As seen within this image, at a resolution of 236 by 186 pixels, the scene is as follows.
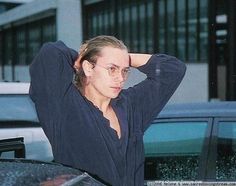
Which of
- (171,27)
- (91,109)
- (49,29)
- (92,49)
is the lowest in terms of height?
(91,109)

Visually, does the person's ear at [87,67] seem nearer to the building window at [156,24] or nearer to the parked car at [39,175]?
the parked car at [39,175]

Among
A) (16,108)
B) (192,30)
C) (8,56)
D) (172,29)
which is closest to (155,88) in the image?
(16,108)

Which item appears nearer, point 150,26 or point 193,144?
point 193,144

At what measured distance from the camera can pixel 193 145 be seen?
3.74m

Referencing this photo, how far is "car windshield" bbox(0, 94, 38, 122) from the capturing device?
19.5ft

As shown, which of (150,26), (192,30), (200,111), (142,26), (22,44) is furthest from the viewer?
(22,44)

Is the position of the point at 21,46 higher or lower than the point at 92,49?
higher

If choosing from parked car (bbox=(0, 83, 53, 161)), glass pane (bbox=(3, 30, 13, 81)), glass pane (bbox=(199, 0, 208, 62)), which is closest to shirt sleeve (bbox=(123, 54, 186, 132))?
parked car (bbox=(0, 83, 53, 161))

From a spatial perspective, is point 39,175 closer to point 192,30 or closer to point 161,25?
point 192,30

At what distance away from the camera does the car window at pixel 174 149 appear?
145 inches

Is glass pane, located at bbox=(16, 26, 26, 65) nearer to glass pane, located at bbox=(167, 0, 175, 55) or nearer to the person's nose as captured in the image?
glass pane, located at bbox=(167, 0, 175, 55)

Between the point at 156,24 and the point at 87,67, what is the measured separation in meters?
14.6

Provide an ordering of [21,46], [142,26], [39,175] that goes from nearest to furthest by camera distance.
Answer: [39,175], [142,26], [21,46]

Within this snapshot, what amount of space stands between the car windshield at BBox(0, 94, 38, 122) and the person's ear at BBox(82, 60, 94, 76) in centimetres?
383
